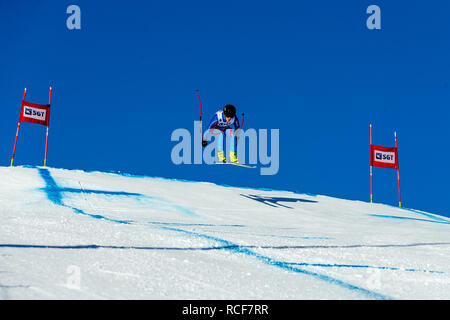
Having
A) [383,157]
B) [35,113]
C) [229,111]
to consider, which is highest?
[35,113]

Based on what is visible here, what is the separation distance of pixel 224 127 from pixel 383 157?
29.6 feet

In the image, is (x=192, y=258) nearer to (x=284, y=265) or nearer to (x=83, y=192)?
(x=284, y=265)

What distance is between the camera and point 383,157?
53.4ft

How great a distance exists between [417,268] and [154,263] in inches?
94.7

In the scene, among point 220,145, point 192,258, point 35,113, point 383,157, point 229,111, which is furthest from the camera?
point 383,157

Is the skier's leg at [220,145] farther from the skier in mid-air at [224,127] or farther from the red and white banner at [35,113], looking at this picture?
the red and white banner at [35,113]

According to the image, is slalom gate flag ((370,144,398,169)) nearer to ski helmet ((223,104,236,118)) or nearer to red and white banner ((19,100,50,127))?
ski helmet ((223,104,236,118))

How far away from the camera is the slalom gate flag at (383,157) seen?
1614 centimetres

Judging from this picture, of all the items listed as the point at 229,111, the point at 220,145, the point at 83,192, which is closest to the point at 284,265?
the point at 83,192

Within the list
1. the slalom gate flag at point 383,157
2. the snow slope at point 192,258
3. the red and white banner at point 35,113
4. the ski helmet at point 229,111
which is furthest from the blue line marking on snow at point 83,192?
the slalom gate flag at point 383,157

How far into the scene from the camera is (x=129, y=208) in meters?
6.82

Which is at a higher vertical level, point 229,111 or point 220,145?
point 229,111

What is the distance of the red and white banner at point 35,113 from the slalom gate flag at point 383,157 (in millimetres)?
12528
